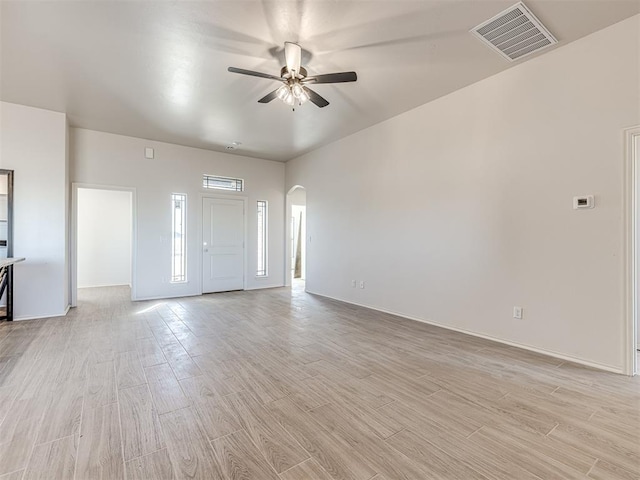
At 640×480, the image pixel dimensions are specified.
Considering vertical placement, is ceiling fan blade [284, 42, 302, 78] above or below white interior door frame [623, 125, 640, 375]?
above

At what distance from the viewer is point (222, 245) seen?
6.80 metres

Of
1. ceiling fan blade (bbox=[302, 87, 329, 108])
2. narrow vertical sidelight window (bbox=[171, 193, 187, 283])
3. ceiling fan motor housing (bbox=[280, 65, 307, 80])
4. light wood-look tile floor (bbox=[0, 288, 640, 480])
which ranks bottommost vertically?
light wood-look tile floor (bbox=[0, 288, 640, 480])

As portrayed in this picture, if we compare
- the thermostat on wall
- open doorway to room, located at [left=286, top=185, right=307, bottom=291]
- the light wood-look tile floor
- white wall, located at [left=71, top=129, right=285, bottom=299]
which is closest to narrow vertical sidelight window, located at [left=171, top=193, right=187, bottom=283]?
white wall, located at [left=71, top=129, right=285, bottom=299]

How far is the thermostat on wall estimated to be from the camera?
2850 millimetres

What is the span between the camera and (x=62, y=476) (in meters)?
1.56

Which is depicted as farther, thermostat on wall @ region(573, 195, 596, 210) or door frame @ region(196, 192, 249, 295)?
door frame @ region(196, 192, 249, 295)

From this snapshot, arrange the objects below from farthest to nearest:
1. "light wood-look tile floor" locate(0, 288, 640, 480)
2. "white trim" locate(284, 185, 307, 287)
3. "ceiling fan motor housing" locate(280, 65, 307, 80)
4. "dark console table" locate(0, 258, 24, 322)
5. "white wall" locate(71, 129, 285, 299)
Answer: "white trim" locate(284, 185, 307, 287)
"white wall" locate(71, 129, 285, 299)
"dark console table" locate(0, 258, 24, 322)
"ceiling fan motor housing" locate(280, 65, 307, 80)
"light wood-look tile floor" locate(0, 288, 640, 480)

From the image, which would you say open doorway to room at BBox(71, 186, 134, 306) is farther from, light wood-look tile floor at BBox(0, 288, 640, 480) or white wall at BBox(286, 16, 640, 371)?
white wall at BBox(286, 16, 640, 371)

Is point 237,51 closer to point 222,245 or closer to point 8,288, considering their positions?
point 222,245

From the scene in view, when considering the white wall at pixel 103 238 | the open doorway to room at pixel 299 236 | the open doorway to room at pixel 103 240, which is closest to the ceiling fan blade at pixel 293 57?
the open doorway to room at pixel 299 236

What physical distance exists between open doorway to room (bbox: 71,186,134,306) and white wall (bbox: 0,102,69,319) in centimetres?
273

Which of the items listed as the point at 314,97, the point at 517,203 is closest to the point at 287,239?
the point at 314,97

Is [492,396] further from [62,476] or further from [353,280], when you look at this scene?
[353,280]

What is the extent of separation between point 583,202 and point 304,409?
321 centimetres
